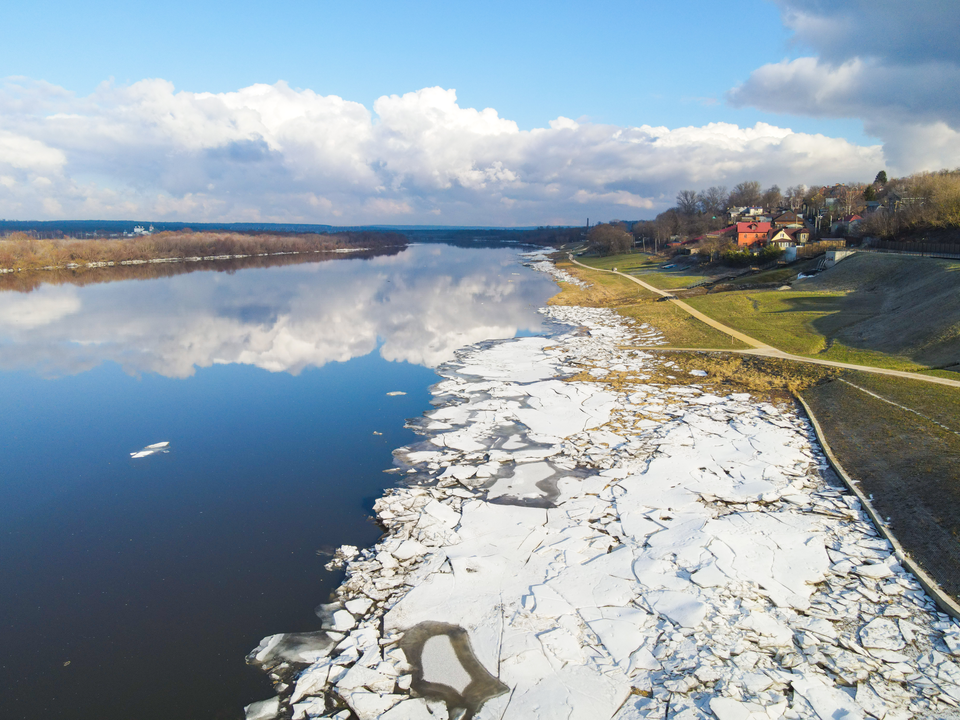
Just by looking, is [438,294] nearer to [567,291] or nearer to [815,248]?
[567,291]

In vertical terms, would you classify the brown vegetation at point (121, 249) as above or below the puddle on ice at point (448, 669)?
above

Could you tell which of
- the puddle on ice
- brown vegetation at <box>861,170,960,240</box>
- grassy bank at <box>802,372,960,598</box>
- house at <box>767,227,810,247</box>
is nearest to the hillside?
grassy bank at <box>802,372,960,598</box>

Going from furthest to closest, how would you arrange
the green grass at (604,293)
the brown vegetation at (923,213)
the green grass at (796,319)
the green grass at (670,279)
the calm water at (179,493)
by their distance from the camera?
the green grass at (670,279) < the green grass at (604,293) < the brown vegetation at (923,213) < the green grass at (796,319) < the calm water at (179,493)

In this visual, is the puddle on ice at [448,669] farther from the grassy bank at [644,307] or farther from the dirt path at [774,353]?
the grassy bank at [644,307]

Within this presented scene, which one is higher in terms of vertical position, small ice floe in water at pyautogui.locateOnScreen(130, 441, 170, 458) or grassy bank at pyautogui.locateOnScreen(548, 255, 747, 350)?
grassy bank at pyautogui.locateOnScreen(548, 255, 747, 350)

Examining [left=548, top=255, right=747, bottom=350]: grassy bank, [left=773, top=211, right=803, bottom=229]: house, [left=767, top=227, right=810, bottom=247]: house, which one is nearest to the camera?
[left=548, top=255, right=747, bottom=350]: grassy bank

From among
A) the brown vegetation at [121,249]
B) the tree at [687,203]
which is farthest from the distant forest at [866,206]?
the brown vegetation at [121,249]

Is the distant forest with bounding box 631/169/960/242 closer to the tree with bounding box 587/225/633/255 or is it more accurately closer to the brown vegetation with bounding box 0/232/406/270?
the tree with bounding box 587/225/633/255

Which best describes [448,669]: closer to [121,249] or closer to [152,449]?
[152,449]
